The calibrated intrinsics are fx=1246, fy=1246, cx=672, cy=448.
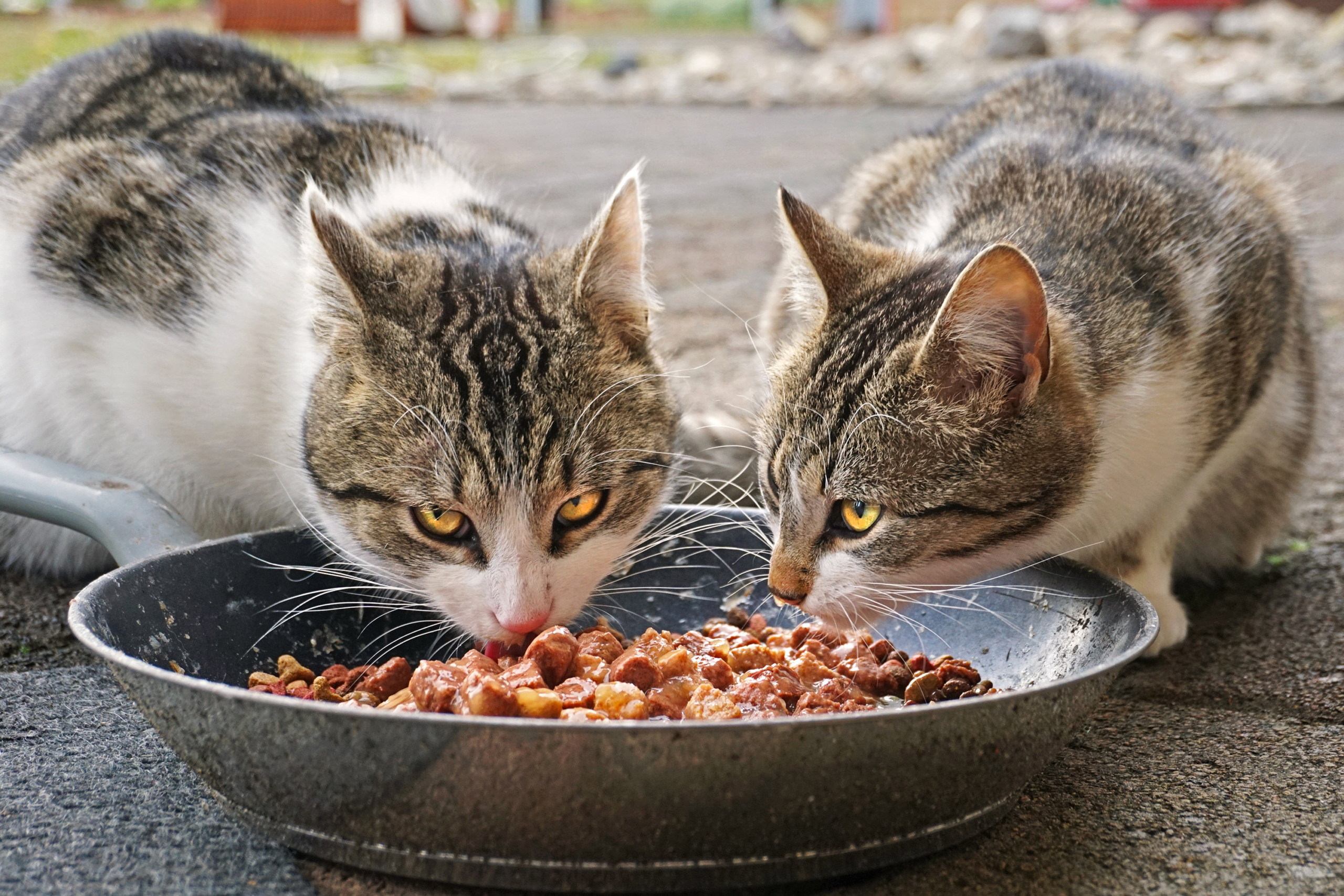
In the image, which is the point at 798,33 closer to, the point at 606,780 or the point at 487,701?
the point at 487,701

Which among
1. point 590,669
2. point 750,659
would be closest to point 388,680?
point 590,669

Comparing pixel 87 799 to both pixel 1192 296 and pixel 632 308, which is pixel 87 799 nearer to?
pixel 632 308

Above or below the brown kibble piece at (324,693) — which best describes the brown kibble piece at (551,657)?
A: above

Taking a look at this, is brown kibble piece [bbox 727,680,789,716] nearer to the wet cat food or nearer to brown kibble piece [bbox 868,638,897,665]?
the wet cat food

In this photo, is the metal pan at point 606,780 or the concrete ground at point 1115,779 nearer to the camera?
the metal pan at point 606,780

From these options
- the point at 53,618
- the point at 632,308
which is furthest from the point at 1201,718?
the point at 53,618

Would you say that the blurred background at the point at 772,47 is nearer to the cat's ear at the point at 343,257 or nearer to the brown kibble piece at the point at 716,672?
the cat's ear at the point at 343,257


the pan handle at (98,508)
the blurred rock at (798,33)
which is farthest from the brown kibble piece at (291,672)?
the blurred rock at (798,33)
